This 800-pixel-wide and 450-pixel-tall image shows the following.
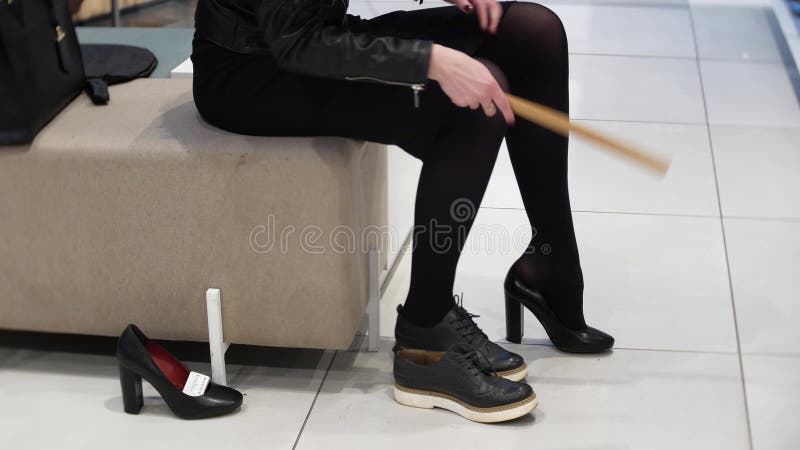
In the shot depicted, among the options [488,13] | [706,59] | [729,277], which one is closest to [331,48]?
[488,13]

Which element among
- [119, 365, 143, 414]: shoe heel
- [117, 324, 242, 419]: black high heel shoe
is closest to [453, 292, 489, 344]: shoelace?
[117, 324, 242, 419]: black high heel shoe

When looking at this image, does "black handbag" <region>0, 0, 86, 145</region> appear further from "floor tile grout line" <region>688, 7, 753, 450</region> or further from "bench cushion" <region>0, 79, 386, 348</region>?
"floor tile grout line" <region>688, 7, 753, 450</region>

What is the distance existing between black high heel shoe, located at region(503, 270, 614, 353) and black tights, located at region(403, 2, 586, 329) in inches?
0.5

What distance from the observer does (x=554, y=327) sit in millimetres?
1641

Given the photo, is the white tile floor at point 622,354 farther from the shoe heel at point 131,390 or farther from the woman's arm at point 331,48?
the woman's arm at point 331,48

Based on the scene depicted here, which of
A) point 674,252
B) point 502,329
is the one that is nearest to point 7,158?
point 502,329

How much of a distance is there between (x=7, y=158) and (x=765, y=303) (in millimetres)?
1276

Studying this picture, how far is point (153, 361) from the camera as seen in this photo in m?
1.44

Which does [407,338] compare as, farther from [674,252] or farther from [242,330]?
[674,252]

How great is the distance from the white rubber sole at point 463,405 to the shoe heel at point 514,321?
22 cm

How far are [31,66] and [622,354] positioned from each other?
3.27ft

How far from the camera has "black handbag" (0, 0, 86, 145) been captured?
1420mm

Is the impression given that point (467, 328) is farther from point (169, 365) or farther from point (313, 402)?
point (169, 365)

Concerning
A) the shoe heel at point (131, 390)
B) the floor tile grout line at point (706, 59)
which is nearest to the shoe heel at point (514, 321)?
the shoe heel at point (131, 390)
